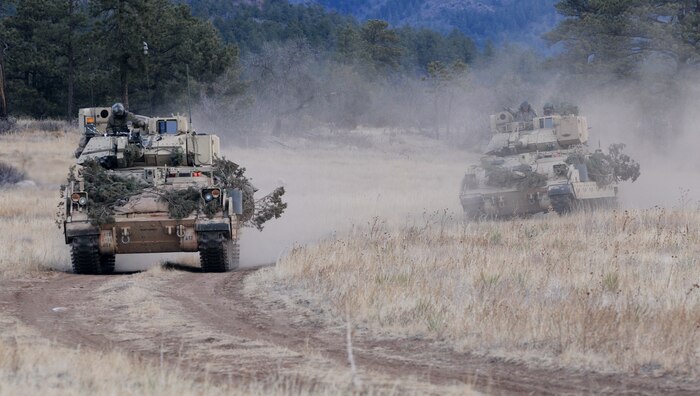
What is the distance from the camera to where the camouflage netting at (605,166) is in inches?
992

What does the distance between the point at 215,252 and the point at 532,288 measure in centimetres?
633

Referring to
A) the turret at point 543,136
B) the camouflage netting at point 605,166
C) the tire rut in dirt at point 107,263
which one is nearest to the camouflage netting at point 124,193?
the tire rut in dirt at point 107,263

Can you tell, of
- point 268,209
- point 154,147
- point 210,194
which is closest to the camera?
point 210,194

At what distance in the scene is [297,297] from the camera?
13.3 m

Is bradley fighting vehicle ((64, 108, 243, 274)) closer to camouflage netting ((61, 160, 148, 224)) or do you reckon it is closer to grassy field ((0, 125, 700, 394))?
camouflage netting ((61, 160, 148, 224))

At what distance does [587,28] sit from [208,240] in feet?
124

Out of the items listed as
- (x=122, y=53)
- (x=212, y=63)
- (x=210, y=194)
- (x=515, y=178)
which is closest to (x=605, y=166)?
(x=515, y=178)

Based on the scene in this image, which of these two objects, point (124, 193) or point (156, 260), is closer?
point (124, 193)

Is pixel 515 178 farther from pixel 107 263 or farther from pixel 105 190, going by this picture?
pixel 105 190

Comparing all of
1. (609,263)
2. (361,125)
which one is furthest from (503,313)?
(361,125)

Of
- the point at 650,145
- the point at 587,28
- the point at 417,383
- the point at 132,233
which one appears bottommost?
the point at 417,383

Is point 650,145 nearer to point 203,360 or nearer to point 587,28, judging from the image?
point 587,28

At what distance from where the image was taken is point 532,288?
40.7 feet

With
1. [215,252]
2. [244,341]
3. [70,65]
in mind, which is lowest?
[244,341]
